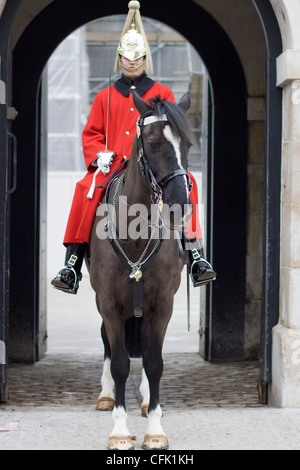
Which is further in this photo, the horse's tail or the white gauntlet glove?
the horse's tail

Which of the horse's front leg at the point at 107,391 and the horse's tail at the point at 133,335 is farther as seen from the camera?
the horse's front leg at the point at 107,391

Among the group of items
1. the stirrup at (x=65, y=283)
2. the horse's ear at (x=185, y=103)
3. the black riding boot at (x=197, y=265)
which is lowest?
the stirrup at (x=65, y=283)

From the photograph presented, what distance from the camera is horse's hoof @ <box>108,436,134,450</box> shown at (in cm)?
472

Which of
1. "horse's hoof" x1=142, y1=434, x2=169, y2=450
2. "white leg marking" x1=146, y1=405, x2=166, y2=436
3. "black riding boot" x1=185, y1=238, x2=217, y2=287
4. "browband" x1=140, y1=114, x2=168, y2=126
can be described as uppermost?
"browband" x1=140, y1=114, x2=168, y2=126

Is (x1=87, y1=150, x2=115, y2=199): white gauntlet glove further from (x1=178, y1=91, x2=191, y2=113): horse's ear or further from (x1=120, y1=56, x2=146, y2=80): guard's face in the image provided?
(x1=178, y1=91, x2=191, y2=113): horse's ear

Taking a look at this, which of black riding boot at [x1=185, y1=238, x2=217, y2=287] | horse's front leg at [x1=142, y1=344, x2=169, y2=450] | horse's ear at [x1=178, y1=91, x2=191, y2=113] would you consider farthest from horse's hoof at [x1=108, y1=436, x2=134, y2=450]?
horse's ear at [x1=178, y1=91, x2=191, y2=113]

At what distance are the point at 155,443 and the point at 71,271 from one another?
1498 millimetres

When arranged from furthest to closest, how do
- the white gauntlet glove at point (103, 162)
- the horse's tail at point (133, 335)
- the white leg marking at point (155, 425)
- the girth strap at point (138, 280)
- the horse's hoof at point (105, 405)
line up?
the horse's hoof at point (105, 405)
the horse's tail at point (133, 335)
the white gauntlet glove at point (103, 162)
the girth strap at point (138, 280)
the white leg marking at point (155, 425)

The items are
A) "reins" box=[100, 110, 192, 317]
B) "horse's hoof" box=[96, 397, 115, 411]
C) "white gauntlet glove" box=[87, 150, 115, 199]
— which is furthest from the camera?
"horse's hoof" box=[96, 397, 115, 411]

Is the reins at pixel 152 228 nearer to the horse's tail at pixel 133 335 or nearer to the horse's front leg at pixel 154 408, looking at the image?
the horse's front leg at pixel 154 408

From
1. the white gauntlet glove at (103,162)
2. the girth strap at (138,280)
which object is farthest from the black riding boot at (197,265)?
the white gauntlet glove at (103,162)

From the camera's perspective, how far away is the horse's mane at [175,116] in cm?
441

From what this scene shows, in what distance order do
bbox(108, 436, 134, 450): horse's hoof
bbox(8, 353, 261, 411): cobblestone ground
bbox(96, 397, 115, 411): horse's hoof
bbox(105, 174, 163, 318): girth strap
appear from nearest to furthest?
bbox(108, 436, 134, 450): horse's hoof < bbox(105, 174, 163, 318): girth strap < bbox(96, 397, 115, 411): horse's hoof < bbox(8, 353, 261, 411): cobblestone ground

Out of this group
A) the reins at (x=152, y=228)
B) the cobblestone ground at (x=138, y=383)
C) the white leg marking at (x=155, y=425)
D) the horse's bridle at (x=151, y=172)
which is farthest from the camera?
the cobblestone ground at (x=138, y=383)
